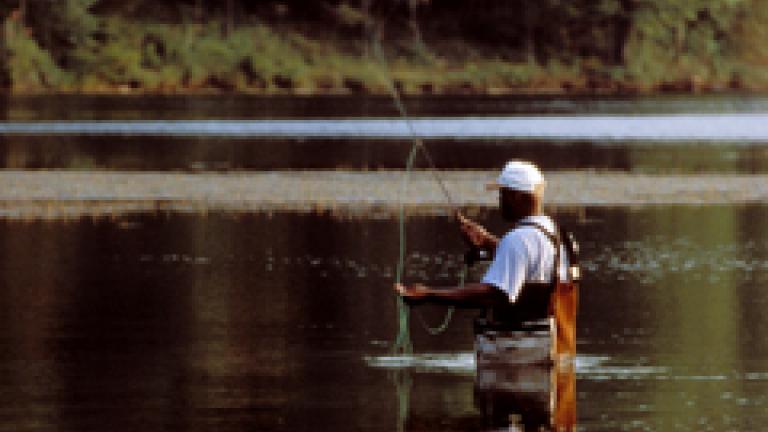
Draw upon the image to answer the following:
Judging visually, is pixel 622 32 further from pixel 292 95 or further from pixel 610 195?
pixel 610 195

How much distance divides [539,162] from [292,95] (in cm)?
5790

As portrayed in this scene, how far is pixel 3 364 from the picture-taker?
1489cm

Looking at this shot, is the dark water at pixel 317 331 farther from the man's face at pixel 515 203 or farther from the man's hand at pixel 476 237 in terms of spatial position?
the man's face at pixel 515 203

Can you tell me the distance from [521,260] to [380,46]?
3456 inches

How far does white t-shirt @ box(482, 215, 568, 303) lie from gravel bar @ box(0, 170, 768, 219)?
15755 millimetres

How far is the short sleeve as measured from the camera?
13.5 metres

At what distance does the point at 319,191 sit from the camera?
3375 centimetres

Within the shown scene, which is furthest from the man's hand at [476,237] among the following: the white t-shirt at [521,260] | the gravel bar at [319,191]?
the gravel bar at [319,191]

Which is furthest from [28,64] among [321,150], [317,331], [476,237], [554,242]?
[554,242]

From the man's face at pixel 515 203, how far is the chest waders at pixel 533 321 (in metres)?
0.12

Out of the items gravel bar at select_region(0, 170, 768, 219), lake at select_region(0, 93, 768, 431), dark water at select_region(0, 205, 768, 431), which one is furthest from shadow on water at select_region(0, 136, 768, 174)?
dark water at select_region(0, 205, 768, 431)

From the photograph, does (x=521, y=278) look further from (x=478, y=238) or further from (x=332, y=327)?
(x=332, y=327)

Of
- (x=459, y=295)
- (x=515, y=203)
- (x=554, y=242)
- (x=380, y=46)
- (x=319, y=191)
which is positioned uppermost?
(x=380, y=46)

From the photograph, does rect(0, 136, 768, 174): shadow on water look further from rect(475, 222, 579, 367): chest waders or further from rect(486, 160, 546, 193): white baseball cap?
rect(486, 160, 546, 193): white baseball cap
